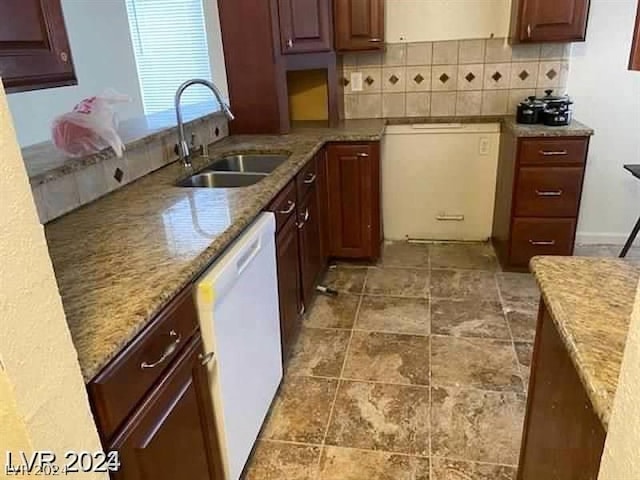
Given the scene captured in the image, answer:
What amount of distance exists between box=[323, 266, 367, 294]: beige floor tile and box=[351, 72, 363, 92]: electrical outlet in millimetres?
1285

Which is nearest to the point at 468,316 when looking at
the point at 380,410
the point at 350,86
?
the point at 380,410

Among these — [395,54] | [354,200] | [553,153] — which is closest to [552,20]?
[553,153]

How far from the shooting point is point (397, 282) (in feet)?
10.3

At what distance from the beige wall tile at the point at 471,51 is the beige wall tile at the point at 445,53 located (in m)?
0.03

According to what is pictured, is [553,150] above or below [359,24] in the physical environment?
below

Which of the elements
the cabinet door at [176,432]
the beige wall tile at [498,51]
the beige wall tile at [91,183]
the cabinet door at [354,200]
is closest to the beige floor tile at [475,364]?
the cabinet door at [354,200]

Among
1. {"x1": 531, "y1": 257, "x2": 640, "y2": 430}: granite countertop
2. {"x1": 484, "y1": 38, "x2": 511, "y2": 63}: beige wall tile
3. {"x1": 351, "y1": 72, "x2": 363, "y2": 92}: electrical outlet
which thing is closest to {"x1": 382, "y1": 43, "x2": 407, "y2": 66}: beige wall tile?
{"x1": 351, "y1": 72, "x2": 363, "y2": 92}: electrical outlet

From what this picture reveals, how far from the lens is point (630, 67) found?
0.68 meters

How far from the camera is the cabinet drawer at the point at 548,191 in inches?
115

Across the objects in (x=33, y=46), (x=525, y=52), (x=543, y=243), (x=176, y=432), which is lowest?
(x=543, y=243)

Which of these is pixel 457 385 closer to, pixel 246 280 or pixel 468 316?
pixel 468 316

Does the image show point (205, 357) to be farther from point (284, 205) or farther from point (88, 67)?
point (88, 67)

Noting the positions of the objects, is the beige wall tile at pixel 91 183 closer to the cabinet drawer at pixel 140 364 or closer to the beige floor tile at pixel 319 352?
the cabinet drawer at pixel 140 364

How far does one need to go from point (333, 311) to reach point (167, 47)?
3255mm
